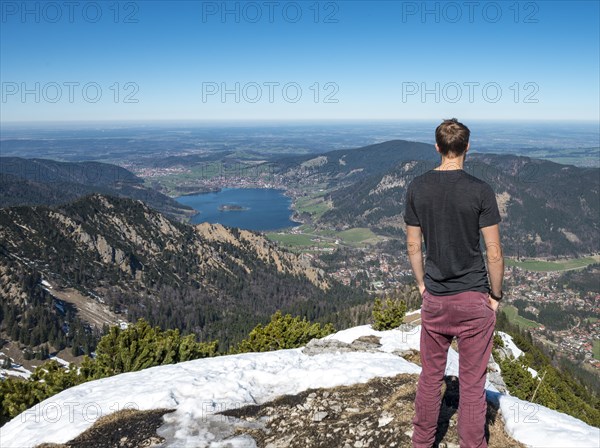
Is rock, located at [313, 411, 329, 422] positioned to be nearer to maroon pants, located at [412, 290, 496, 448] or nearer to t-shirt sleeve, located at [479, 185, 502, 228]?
maroon pants, located at [412, 290, 496, 448]

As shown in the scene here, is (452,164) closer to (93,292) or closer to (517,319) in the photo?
(517,319)

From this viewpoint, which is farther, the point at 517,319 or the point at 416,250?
the point at 517,319

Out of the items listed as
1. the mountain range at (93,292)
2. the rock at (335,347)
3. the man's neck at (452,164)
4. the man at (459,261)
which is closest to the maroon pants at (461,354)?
the man at (459,261)

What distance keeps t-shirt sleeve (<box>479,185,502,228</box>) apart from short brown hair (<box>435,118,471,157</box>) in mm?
721

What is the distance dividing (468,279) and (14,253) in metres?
199

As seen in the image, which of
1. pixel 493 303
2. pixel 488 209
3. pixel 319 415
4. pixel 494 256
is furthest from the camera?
pixel 319 415

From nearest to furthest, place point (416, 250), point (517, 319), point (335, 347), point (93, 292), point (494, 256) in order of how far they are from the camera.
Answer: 1. point (494, 256)
2. point (416, 250)
3. point (335, 347)
4. point (517, 319)
5. point (93, 292)

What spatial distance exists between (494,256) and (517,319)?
185678 millimetres

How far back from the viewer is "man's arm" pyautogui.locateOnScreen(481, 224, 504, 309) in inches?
234

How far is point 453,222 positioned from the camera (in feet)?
19.8

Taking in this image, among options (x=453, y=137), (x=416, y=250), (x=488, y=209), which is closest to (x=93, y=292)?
(x=416, y=250)

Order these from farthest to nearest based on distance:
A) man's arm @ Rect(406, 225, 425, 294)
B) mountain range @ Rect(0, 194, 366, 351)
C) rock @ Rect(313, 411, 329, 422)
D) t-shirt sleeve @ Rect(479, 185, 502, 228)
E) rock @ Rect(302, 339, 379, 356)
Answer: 1. mountain range @ Rect(0, 194, 366, 351)
2. rock @ Rect(302, 339, 379, 356)
3. rock @ Rect(313, 411, 329, 422)
4. man's arm @ Rect(406, 225, 425, 294)
5. t-shirt sleeve @ Rect(479, 185, 502, 228)

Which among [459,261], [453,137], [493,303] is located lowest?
[493,303]

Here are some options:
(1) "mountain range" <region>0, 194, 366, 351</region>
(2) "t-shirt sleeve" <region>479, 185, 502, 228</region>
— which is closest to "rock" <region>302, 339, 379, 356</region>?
(2) "t-shirt sleeve" <region>479, 185, 502, 228</region>
